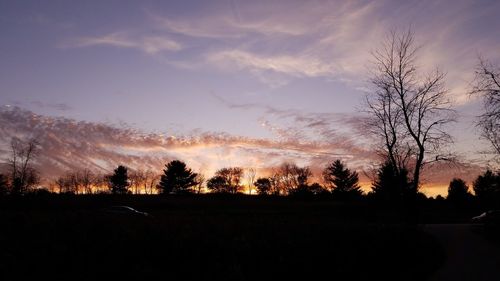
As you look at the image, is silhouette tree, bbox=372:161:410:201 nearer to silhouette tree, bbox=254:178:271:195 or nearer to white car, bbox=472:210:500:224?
white car, bbox=472:210:500:224

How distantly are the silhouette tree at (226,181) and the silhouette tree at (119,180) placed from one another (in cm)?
3113

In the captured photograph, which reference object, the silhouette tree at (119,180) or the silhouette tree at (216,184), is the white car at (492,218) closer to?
the silhouette tree at (119,180)

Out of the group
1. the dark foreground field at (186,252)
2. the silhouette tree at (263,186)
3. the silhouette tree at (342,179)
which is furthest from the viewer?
the silhouette tree at (263,186)

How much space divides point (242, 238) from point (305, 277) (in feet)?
6.90

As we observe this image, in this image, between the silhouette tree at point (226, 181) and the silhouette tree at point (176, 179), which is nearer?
the silhouette tree at point (176, 179)

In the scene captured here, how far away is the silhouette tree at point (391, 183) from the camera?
1227 inches

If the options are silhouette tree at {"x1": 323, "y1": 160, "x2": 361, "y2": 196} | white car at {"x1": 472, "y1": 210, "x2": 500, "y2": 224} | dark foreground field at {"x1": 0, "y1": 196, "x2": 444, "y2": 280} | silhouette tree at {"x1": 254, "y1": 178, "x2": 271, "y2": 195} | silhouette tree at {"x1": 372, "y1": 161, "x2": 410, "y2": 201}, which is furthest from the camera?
silhouette tree at {"x1": 254, "y1": 178, "x2": 271, "y2": 195}

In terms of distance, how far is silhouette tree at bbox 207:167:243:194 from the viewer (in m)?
132

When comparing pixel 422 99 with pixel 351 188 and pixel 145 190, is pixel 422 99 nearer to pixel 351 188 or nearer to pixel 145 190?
pixel 351 188

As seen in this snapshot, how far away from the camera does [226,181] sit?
134000mm

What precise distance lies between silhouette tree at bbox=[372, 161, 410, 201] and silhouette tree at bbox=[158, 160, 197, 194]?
48064mm

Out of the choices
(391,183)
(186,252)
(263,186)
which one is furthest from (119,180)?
(186,252)

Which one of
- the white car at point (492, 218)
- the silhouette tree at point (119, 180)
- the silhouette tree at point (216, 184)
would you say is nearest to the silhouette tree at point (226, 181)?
the silhouette tree at point (216, 184)

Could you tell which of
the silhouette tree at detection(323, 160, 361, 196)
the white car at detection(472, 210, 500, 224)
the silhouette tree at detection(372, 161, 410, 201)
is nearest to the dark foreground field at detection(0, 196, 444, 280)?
the white car at detection(472, 210, 500, 224)
